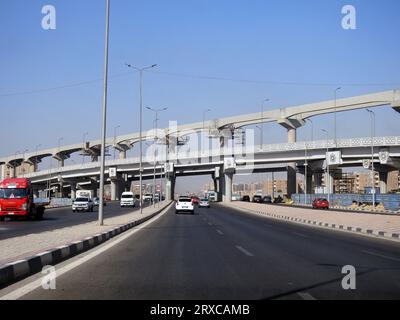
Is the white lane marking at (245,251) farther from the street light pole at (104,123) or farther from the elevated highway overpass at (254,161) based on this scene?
the elevated highway overpass at (254,161)

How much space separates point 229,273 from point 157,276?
5.19 feet

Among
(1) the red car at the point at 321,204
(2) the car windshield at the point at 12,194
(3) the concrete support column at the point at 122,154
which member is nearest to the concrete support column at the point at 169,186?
(3) the concrete support column at the point at 122,154

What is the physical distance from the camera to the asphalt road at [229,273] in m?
8.72

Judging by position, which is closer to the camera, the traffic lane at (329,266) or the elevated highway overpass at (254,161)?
the traffic lane at (329,266)

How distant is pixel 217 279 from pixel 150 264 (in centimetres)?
280

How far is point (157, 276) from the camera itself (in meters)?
10.6

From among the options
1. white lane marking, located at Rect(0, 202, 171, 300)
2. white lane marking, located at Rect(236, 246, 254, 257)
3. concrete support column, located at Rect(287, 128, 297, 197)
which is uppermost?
concrete support column, located at Rect(287, 128, 297, 197)

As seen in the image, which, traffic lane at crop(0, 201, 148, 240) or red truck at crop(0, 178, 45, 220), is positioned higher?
red truck at crop(0, 178, 45, 220)

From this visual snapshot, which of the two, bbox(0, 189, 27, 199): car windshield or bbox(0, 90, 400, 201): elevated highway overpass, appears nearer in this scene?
bbox(0, 189, 27, 199): car windshield

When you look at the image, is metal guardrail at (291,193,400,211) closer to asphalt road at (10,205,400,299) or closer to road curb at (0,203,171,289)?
asphalt road at (10,205,400,299)

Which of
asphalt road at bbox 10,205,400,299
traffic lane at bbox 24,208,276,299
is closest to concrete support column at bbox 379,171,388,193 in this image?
asphalt road at bbox 10,205,400,299

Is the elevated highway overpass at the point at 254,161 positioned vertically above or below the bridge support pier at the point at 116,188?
above

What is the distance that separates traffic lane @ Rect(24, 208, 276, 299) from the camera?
28.3ft

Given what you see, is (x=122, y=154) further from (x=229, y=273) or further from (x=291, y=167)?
(x=229, y=273)
